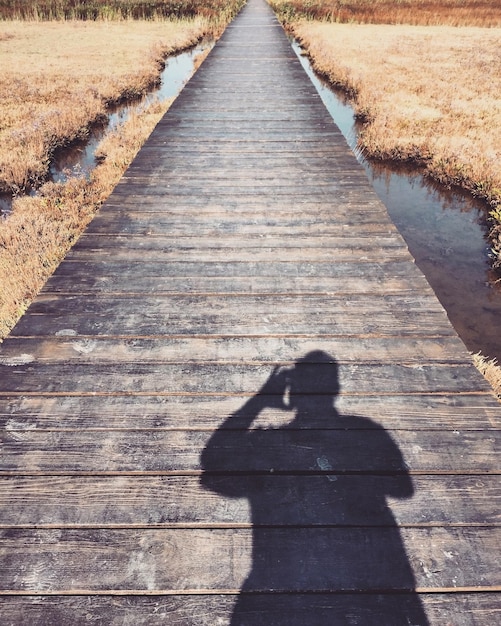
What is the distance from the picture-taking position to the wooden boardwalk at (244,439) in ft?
4.88

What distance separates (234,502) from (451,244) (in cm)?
523

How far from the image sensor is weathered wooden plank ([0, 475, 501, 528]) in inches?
66.1

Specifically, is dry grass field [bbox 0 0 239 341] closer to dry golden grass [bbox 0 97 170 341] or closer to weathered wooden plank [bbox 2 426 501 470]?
dry golden grass [bbox 0 97 170 341]

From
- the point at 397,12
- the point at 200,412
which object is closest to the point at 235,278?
the point at 200,412

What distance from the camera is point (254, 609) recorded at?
1.43 meters

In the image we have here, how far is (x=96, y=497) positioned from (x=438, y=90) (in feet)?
42.9

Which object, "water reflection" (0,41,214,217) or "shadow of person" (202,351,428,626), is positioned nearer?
"shadow of person" (202,351,428,626)

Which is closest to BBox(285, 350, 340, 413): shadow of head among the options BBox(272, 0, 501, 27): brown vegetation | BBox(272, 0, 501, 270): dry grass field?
BBox(272, 0, 501, 270): dry grass field

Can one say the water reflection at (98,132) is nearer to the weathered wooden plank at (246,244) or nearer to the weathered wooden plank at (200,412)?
the weathered wooden plank at (246,244)

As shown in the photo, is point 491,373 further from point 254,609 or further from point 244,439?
point 254,609

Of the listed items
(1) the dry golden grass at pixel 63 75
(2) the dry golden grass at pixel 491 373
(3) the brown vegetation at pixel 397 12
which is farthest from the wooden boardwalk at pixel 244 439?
(3) the brown vegetation at pixel 397 12

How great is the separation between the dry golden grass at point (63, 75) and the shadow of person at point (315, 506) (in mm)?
6374

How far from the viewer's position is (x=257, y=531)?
164 centimetres

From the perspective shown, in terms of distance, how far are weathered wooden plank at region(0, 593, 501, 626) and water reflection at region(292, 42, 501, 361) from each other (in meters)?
3.18
